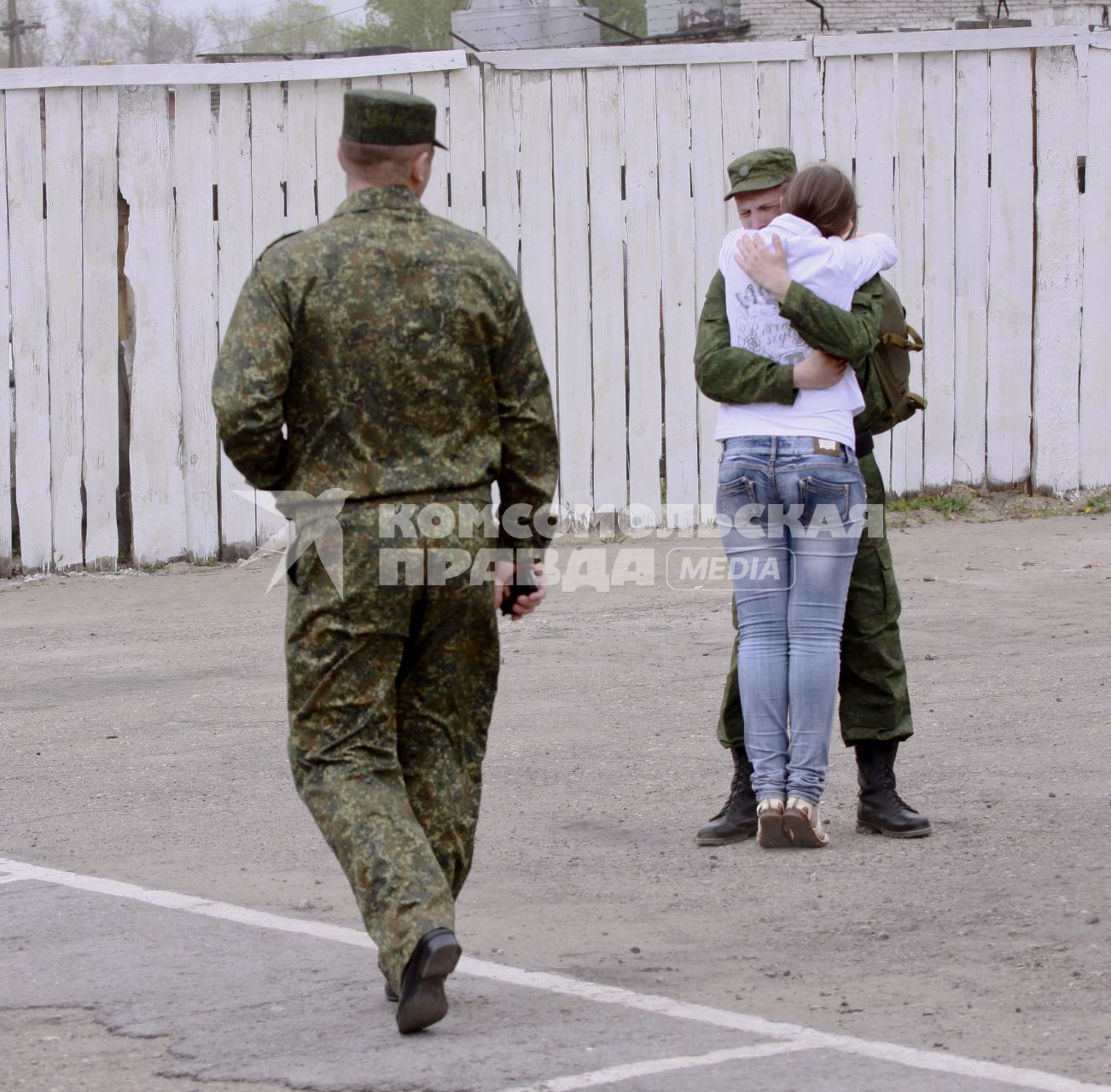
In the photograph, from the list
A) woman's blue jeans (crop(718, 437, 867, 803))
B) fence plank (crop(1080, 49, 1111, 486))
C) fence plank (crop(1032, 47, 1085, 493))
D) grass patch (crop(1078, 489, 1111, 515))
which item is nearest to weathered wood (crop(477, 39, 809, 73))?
fence plank (crop(1032, 47, 1085, 493))

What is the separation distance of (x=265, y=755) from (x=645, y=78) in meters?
6.29

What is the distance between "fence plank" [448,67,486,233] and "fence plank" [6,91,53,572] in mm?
2577

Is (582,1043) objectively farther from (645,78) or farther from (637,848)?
(645,78)

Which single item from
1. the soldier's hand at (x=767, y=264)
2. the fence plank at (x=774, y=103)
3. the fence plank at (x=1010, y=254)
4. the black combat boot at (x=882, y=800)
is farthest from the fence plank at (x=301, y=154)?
the black combat boot at (x=882, y=800)

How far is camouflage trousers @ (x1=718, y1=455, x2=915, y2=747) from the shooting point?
5.46m

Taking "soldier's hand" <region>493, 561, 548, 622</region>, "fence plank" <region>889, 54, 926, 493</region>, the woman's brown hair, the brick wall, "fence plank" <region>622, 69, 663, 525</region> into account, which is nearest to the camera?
"soldier's hand" <region>493, 561, 548, 622</region>

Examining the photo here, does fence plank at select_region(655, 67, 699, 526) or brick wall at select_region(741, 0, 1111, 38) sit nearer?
fence plank at select_region(655, 67, 699, 526)

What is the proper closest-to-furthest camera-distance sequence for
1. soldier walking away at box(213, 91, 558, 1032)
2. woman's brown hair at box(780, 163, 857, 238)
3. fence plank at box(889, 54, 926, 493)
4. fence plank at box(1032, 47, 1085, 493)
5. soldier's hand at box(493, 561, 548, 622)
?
soldier walking away at box(213, 91, 558, 1032), soldier's hand at box(493, 561, 548, 622), woman's brown hair at box(780, 163, 857, 238), fence plank at box(889, 54, 926, 493), fence plank at box(1032, 47, 1085, 493)

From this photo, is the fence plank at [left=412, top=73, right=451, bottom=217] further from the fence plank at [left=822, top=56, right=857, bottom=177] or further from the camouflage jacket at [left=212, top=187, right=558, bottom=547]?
the camouflage jacket at [left=212, top=187, right=558, bottom=547]

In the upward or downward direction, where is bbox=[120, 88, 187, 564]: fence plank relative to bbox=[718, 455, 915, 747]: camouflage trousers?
upward

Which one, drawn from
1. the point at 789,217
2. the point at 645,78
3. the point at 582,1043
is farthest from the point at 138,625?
the point at 582,1043

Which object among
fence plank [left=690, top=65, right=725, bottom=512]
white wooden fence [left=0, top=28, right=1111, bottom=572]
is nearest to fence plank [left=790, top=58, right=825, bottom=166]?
white wooden fence [left=0, top=28, right=1111, bottom=572]

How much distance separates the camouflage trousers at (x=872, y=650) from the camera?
17.9ft

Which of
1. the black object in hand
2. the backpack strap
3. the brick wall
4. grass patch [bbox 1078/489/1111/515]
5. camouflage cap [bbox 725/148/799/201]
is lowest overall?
grass patch [bbox 1078/489/1111/515]
